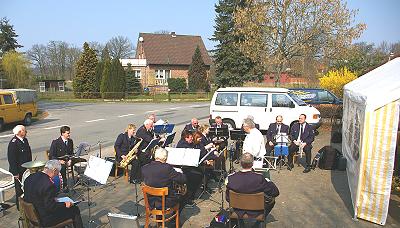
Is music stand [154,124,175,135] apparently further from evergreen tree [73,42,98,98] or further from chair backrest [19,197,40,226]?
evergreen tree [73,42,98,98]

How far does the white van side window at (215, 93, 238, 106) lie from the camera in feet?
48.7

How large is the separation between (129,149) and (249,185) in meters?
4.60

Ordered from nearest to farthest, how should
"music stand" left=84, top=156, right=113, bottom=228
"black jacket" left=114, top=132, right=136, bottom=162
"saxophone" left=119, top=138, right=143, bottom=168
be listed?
"music stand" left=84, top=156, right=113, bottom=228
"saxophone" left=119, top=138, right=143, bottom=168
"black jacket" left=114, top=132, right=136, bottom=162

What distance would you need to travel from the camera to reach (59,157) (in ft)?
24.8

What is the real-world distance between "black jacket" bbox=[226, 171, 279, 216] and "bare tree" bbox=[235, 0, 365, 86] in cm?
1712

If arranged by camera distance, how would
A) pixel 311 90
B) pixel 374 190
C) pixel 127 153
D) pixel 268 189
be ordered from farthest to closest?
pixel 311 90
pixel 127 153
pixel 374 190
pixel 268 189

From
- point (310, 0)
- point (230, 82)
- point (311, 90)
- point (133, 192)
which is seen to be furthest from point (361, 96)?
point (230, 82)

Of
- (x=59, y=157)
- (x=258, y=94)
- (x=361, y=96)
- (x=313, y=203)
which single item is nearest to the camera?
(x=361, y=96)

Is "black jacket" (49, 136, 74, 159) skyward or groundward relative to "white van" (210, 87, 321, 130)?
groundward

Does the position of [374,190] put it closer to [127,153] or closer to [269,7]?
[127,153]

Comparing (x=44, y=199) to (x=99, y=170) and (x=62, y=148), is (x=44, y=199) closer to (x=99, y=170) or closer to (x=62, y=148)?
(x=99, y=170)

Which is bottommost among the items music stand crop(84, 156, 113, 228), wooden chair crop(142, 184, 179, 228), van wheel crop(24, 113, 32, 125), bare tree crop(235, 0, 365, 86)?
van wheel crop(24, 113, 32, 125)

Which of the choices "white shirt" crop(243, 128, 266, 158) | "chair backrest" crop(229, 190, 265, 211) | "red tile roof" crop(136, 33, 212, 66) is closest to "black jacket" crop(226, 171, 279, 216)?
"chair backrest" crop(229, 190, 265, 211)

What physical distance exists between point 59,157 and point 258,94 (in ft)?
30.3
